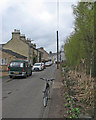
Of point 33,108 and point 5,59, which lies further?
point 5,59

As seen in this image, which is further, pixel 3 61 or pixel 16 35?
pixel 16 35

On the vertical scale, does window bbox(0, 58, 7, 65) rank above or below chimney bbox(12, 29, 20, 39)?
below

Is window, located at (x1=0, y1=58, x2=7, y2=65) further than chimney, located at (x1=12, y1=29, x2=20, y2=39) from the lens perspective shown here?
No

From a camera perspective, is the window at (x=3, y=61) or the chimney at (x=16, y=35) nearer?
the window at (x=3, y=61)

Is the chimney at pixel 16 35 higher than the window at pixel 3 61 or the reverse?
higher

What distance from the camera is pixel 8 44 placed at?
1764 inches

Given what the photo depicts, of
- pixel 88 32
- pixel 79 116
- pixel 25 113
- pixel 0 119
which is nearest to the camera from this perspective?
pixel 79 116

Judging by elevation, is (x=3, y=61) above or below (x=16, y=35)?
A: below

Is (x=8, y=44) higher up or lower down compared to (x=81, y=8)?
higher up

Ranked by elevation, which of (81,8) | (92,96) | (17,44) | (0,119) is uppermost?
(17,44)

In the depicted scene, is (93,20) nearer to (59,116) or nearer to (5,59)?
(59,116)

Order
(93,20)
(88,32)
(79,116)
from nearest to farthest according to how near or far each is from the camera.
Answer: (79,116) → (93,20) → (88,32)

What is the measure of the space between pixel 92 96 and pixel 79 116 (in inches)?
56.1

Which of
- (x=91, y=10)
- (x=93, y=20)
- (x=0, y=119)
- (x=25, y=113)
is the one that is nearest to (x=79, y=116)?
(x=25, y=113)
